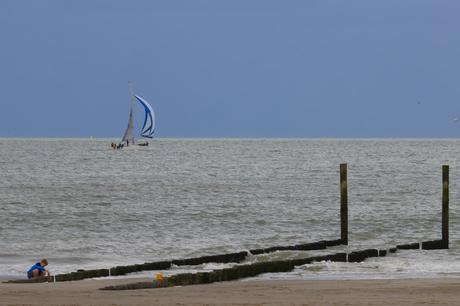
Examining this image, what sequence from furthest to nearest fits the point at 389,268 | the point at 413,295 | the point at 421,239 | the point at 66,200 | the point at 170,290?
the point at 66,200
the point at 421,239
the point at 389,268
the point at 170,290
the point at 413,295

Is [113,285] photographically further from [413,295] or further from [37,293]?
[413,295]

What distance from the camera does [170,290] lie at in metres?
11.1

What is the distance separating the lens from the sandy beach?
9.57 meters

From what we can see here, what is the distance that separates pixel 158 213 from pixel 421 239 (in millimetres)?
12333

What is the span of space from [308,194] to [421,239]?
688 inches

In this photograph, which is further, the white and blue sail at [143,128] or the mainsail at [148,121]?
the mainsail at [148,121]

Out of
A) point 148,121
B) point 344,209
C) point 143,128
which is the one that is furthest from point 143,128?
point 344,209

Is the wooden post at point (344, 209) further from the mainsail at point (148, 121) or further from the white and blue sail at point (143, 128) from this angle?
the mainsail at point (148, 121)

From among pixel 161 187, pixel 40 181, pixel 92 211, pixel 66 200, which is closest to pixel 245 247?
pixel 92 211

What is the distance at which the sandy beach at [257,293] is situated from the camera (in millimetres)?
9570

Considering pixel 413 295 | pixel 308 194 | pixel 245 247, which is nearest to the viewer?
pixel 413 295

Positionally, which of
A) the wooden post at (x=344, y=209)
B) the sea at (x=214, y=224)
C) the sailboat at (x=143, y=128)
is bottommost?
the sea at (x=214, y=224)

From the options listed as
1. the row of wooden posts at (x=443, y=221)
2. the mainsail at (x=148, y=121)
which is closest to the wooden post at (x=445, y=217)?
the row of wooden posts at (x=443, y=221)

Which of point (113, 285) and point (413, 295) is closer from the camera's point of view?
point (413, 295)
